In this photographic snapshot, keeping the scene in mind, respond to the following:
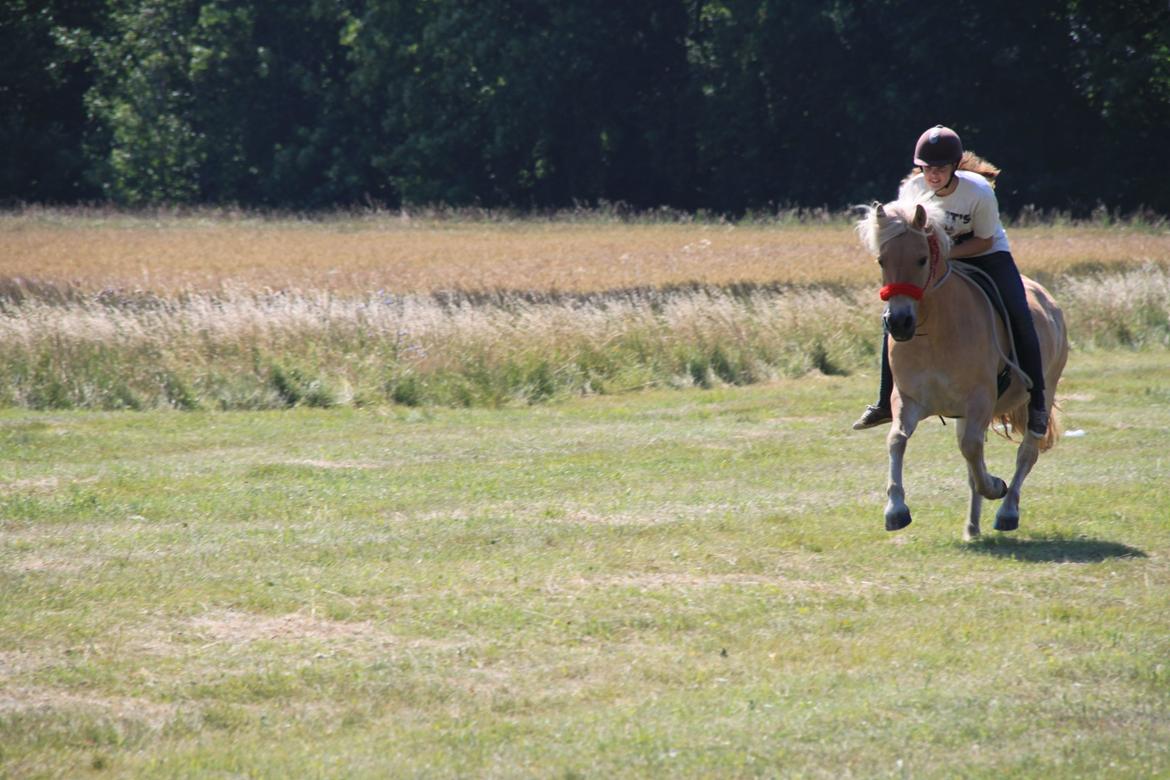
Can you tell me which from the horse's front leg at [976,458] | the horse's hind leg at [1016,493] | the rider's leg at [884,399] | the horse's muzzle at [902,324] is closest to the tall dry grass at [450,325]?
the rider's leg at [884,399]

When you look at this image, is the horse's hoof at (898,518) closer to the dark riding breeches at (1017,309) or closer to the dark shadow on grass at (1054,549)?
the dark shadow on grass at (1054,549)

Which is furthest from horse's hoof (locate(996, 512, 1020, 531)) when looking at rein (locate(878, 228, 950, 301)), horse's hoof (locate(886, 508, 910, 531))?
rein (locate(878, 228, 950, 301))

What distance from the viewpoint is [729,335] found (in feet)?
62.6

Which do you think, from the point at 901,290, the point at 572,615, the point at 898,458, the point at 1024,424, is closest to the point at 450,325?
the point at 1024,424

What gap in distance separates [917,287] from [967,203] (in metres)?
1.07

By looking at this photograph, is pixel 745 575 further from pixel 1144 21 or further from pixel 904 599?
pixel 1144 21

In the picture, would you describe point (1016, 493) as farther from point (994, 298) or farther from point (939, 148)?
point (939, 148)

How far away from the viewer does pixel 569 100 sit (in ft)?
191

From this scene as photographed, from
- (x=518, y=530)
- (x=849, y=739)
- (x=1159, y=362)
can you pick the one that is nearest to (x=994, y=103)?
(x=1159, y=362)

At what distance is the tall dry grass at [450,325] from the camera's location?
16.2 metres

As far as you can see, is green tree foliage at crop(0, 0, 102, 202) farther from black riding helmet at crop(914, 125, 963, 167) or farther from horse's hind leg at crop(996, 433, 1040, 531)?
black riding helmet at crop(914, 125, 963, 167)

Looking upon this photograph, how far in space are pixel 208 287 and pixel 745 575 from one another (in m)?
19.1

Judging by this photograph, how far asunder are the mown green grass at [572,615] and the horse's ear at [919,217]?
1.96m

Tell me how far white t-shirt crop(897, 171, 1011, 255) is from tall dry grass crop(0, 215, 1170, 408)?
8325 millimetres
